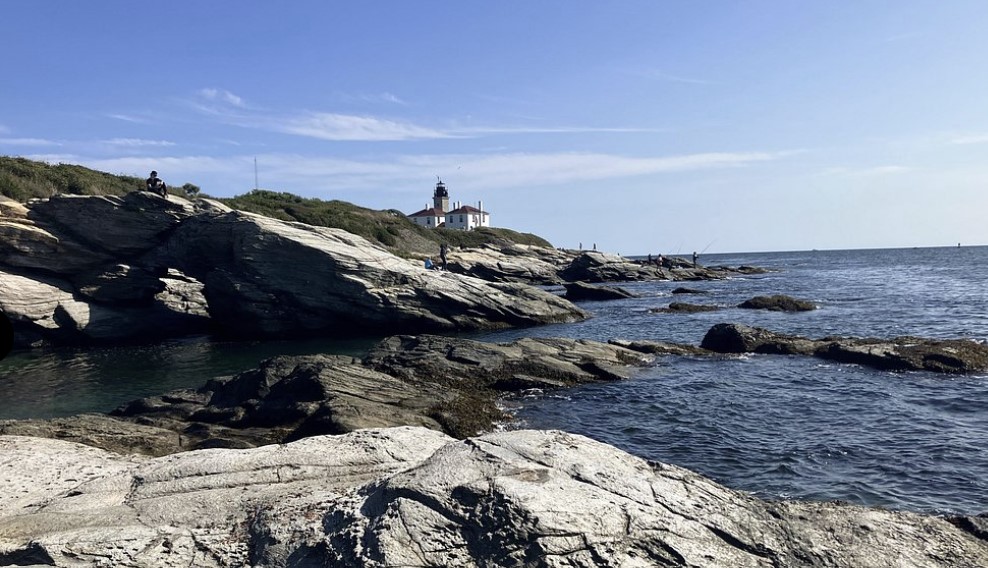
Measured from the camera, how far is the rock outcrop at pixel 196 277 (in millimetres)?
34375

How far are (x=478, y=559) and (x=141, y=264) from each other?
37127mm

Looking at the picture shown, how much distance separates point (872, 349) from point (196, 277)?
1450 inches

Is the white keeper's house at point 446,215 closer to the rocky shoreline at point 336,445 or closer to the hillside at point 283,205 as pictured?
the hillside at point 283,205

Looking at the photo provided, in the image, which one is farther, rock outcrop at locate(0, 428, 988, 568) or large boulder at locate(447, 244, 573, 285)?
large boulder at locate(447, 244, 573, 285)

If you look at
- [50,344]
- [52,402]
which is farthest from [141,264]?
→ [52,402]

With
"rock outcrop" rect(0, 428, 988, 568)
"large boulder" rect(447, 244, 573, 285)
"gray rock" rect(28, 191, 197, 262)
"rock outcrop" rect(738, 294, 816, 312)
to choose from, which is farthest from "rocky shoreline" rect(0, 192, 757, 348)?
"large boulder" rect(447, 244, 573, 285)

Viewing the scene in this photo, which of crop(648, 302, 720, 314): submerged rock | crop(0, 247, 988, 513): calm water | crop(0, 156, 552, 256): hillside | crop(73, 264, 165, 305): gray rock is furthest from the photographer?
crop(0, 156, 552, 256): hillside

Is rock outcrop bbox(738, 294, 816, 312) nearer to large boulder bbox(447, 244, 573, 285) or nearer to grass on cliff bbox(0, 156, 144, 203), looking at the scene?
large boulder bbox(447, 244, 573, 285)

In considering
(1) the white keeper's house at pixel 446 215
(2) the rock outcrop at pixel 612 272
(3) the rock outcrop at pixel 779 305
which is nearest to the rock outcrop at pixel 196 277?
(3) the rock outcrop at pixel 779 305

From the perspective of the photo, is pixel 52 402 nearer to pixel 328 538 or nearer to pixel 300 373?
pixel 300 373

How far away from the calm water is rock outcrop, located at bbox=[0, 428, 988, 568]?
4.50 metres

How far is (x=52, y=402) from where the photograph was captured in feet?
69.3

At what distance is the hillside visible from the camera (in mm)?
49531

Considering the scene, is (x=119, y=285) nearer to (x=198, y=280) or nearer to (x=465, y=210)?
(x=198, y=280)
